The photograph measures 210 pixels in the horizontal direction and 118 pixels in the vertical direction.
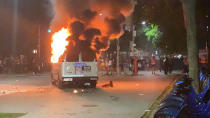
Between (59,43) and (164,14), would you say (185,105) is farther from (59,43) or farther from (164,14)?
(59,43)

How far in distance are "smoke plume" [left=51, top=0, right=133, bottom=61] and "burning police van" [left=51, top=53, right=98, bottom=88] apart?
15.4 inches

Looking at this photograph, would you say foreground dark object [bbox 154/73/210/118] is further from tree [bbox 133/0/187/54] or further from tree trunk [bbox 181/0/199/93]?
tree [bbox 133/0/187/54]

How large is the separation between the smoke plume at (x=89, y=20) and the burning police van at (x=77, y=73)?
1.28 ft

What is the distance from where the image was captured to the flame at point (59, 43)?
20.4m

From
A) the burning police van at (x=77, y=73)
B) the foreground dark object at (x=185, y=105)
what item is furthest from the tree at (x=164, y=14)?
the foreground dark object at (x=185, y=105)

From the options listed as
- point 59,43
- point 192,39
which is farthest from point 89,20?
point 192,39

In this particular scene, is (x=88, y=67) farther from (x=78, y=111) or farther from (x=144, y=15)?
(x=78, y=111)

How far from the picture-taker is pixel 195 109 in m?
6.89

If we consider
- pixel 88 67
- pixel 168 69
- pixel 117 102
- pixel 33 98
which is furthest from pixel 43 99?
pixel 168 69

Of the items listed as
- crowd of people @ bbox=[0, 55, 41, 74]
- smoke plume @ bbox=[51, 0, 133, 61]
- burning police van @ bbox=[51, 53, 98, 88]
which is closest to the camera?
burning police van @ bbox=[51, 53, 98, 88]

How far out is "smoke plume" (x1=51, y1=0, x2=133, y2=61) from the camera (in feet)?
65.2

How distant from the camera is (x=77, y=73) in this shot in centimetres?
1917

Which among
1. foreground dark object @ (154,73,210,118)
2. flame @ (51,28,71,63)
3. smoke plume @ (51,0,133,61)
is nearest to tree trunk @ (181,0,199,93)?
foreground dark object @ (154,73,210,118)

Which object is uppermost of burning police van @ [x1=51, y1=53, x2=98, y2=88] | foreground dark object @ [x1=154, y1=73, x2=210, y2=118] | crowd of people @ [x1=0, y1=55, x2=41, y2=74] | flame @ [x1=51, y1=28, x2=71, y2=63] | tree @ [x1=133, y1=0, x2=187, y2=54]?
tree @ [x1=133, y1=0, x2=187, y2=54]
